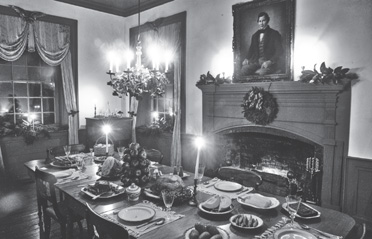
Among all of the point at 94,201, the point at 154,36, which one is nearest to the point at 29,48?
the point at 154,36

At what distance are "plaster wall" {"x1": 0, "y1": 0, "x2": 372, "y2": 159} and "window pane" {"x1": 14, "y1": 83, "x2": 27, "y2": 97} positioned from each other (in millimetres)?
950

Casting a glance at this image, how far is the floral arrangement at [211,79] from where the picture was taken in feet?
14.3

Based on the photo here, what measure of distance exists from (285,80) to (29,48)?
13.5ft

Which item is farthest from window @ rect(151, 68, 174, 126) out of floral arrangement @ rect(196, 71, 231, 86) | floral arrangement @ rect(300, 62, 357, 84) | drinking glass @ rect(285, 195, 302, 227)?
drinking glass @ rect(285, 195, 302, 227)

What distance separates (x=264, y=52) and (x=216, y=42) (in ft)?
2.93

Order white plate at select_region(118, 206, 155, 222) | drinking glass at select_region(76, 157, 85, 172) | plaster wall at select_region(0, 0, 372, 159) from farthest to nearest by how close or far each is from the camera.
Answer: plaster wall at select_region(0, 0, 372, 159)
drinking glass at select_region(76, 157, 85, 172)
white plate at select_region(118, 206, 155, 222)

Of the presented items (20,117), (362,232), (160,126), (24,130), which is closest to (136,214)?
(362,232)

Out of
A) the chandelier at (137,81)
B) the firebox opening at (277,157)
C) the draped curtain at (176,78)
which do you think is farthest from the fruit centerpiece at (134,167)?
the draped curtain at (176,78)

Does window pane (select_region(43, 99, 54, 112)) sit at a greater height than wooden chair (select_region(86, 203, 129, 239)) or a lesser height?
greater

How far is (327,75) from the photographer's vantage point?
323cm

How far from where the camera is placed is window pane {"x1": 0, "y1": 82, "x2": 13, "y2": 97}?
494 centimetres

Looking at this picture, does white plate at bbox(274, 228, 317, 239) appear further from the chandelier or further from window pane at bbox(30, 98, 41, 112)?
window pane at bbox(30, 98, 41, 112)

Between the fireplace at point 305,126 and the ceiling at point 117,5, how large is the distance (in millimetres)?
2283

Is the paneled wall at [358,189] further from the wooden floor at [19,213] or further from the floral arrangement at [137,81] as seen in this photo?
the floral arrangement at [137,81]
